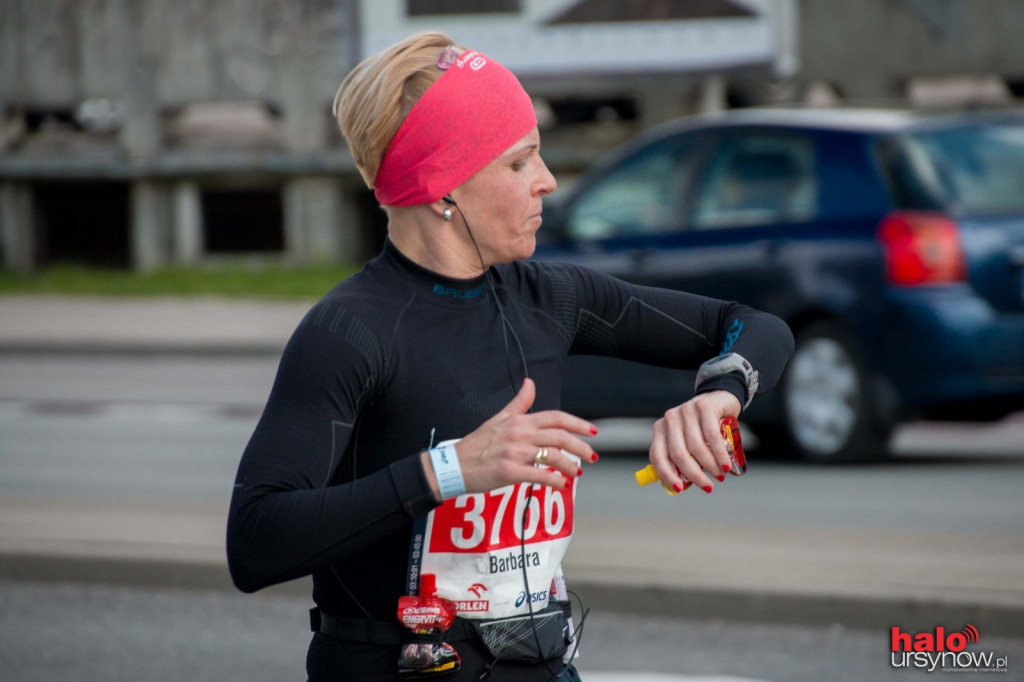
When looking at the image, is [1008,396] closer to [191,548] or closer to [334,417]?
[191,548]

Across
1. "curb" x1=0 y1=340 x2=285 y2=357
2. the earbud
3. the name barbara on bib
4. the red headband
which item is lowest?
"curb" x1=0 y1=340 x2=285 y2=357

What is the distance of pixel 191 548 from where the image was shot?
6531 mm

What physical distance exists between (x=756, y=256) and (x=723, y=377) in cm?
607

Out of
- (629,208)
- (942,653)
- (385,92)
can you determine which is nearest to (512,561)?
(385,92)

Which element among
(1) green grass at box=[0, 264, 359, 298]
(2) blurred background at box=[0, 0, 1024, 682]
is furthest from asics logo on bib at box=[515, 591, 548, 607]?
(1) green grass at box=[0, 264, 359, 298]

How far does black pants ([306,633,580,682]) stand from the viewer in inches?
95.0

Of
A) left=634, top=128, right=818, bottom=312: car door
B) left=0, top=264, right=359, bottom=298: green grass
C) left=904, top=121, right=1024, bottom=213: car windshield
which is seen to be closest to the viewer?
left=904, top=121, right=1024, bottom=213: car windshield

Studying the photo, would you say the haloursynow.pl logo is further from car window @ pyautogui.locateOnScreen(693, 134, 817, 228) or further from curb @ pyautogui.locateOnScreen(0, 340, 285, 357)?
curb @ pyautogui.locateOnScreen(0, 340, 285, 357)

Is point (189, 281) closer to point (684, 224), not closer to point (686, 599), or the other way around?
point (684, 224)

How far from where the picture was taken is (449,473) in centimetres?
216

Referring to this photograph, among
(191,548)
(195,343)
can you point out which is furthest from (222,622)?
(195,343)

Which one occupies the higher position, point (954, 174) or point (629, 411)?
point (954, 174)

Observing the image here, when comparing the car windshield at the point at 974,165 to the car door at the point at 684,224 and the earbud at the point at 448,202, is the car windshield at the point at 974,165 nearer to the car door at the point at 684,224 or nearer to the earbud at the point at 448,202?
the car door at the point at 684,224

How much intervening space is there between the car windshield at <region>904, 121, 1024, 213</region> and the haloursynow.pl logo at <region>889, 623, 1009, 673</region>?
318cm
